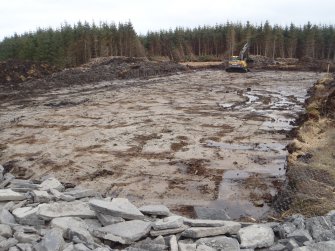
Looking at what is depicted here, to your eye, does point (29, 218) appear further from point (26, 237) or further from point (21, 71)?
point (21, 71)

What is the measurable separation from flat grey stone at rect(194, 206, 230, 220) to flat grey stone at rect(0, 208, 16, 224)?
10.7ft

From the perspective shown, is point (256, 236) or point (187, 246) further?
point (256, 236)

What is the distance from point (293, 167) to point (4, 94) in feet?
58.8

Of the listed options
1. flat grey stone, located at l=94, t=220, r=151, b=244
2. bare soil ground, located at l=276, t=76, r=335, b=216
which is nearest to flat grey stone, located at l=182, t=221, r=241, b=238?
flat grey stone, located at l=94, t=220, r=151, b=244

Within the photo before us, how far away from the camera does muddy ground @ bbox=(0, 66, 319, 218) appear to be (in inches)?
337

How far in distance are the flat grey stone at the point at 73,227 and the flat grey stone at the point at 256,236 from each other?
6.93 ft

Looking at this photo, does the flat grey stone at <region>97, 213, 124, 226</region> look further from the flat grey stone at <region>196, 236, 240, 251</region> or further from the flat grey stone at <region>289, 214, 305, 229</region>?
the flat grey stone at <region>289, 214, 305, 229</region>

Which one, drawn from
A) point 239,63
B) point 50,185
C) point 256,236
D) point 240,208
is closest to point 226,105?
point 240,208

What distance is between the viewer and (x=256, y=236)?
17.8 ft

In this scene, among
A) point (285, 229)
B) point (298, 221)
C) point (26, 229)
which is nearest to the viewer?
point (26, 229)

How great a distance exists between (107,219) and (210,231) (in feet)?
4.97

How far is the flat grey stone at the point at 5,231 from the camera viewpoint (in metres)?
5.14

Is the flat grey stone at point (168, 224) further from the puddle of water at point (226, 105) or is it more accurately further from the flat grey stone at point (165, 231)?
the puddle of water at point (226, 105)

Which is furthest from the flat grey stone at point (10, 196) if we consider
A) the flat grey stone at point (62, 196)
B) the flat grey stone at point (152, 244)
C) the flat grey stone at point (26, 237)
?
the flat grey stone at point (152, 244)
